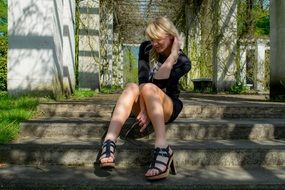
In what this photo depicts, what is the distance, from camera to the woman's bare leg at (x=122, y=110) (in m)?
2.78

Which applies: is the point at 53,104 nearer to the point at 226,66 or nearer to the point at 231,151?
the point at 231,151

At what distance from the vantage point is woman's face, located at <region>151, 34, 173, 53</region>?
3.04 metres

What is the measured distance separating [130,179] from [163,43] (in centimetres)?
109

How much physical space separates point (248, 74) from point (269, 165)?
862 cm

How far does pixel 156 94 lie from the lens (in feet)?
9.50

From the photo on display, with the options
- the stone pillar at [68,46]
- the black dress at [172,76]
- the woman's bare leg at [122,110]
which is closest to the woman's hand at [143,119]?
the woman's bare leg at [122,110]

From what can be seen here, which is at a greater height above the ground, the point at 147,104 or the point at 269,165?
the point at 147,104

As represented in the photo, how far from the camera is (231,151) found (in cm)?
288

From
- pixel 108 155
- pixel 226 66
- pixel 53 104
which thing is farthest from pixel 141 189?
pixel 226 66

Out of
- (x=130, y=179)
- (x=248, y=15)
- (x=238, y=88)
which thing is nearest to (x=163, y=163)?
(x=130, y=179)

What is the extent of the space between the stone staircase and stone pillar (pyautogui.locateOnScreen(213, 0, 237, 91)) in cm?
577

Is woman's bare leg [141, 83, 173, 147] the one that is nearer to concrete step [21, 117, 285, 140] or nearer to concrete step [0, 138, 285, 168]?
concrete step [0, 138, 285, 168]

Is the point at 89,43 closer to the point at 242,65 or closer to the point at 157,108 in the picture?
the point at 242,65

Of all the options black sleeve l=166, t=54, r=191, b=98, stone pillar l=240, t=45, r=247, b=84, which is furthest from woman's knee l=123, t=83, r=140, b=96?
stone pillar l=240, t=45, r=247, b=84
